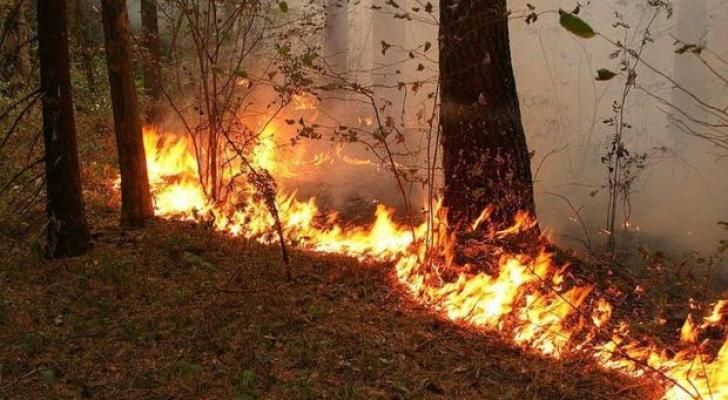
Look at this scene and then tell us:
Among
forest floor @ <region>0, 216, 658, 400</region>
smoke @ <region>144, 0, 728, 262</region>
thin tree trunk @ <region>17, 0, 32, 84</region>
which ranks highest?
thin tree trunk @ <region>17, 0, 32, 84</region>

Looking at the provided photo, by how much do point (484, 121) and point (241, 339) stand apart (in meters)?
2.97

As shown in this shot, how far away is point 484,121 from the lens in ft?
18.1

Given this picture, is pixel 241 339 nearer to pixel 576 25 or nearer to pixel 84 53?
pixel 576 25

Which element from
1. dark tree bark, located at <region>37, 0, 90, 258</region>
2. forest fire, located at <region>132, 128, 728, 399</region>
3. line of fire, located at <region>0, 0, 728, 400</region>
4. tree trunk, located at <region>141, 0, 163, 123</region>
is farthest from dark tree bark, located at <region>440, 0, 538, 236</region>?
tree trunk, located at <region>141, 0, 163, 123</region>

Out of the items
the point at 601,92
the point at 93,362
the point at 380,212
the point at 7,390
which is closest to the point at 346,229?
the point at 380,212

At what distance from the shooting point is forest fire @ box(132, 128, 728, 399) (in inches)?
154

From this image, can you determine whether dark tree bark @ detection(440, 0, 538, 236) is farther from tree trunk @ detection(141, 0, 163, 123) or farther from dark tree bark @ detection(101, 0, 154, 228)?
tree trunk @ detection(141, 0, 163, 123)

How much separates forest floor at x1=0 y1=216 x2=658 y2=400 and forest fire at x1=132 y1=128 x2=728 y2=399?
197 mm

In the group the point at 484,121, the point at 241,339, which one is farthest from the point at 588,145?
the point at 241,339

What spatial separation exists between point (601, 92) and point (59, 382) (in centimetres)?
1052

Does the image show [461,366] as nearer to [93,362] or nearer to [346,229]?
[93,362]

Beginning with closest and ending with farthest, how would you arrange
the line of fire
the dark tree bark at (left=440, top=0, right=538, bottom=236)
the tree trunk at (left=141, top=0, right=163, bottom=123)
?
the line of fire → the dark tree bark at (left=440, top=0, right=538, bottom=236) → the tree trunk at (left=141, top=0, right=163, bottom=123)

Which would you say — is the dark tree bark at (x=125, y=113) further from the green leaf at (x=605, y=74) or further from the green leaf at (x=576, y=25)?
the green leaf at (x=576, y=25)

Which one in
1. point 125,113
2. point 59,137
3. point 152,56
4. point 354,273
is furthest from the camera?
point 152,56
